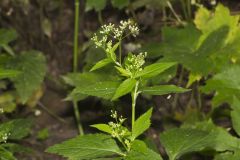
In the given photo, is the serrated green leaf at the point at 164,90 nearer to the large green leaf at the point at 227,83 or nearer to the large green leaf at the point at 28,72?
the large green leaf at the point at 227,83

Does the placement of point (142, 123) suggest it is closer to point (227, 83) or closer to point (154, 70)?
point (154, 70)

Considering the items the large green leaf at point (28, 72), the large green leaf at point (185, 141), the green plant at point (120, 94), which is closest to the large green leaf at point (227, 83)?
the large green leaf at point (185, 141)

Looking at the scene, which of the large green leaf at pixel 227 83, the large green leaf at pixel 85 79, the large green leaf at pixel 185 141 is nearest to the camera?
the large green leaf at pixel 185 141

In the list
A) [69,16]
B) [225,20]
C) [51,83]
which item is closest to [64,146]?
[225,20]

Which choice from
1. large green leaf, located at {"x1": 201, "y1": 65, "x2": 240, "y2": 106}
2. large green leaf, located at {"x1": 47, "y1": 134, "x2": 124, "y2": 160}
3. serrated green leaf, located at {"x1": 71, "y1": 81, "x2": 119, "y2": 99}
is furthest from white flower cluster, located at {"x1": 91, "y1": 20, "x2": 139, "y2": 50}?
large green leaf, located at {"x1": 201, "y1": 65, "x2": 240, "y2": 106}

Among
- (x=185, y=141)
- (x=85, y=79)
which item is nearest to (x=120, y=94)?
(x=185, y=141)

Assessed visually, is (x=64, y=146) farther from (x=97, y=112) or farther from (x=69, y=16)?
(x=69, y=16)
